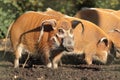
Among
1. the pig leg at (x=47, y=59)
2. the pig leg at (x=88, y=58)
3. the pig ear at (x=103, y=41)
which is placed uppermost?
the pig ear at (x=103, y=41)

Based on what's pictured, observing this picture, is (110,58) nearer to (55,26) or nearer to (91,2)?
(55,26)

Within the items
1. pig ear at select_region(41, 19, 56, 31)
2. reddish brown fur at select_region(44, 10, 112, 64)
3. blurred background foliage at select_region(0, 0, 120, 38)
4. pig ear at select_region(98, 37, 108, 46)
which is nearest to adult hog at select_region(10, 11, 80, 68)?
pig ear at select_region(41, 19, 56, 31)

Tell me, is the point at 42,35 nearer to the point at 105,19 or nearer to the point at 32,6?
the point at 105,19

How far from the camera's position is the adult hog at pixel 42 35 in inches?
335

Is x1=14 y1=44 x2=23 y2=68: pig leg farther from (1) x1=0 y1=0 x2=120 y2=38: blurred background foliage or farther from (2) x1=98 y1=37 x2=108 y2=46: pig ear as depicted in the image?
(1) x1=0 y1=0 x2=120 y2=38: blurred background foliage

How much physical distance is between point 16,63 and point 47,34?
88 cm

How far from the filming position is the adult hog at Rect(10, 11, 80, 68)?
335 inches

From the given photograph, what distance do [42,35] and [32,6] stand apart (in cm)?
407

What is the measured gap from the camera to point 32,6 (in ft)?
41.6

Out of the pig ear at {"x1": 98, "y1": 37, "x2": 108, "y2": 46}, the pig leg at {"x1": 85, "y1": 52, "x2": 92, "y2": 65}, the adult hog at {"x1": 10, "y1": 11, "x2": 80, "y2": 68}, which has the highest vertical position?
the adult hog at {"x1": 10, "y1": 11, "x2": 80, "y2": 68}

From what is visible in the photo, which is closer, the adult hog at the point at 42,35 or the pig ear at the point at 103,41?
the adult hog at the point at 42,35

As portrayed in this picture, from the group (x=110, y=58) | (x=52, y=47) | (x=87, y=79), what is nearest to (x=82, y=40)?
(x=110, y=58)

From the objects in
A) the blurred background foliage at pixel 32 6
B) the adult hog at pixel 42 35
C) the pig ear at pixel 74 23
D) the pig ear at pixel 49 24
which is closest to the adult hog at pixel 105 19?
the blurred background foliage at pixel 32 6

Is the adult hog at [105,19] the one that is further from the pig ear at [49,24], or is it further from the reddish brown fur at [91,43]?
the pig ear at [49,24]
